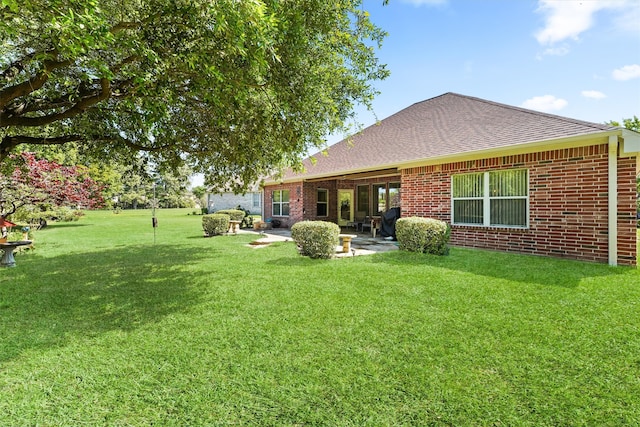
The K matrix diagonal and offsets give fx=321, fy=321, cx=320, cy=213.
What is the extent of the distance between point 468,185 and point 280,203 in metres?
12.2

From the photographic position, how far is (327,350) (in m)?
3.44

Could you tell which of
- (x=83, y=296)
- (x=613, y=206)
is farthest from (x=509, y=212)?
(x=83, y=296)

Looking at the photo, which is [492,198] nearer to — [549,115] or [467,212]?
[467,212]

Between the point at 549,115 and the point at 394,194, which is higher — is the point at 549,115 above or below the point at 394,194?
above

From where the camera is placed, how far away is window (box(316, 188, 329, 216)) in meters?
18.2

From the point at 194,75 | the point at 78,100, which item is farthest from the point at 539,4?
the point at 78,100

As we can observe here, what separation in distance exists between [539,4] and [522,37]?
1.20 meters

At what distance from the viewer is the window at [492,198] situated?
29.4 feet

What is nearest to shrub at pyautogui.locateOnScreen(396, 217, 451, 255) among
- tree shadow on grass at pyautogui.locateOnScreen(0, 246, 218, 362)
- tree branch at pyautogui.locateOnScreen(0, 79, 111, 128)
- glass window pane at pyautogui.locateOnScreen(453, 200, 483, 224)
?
glass window pane at pyautogui.locateOnScreen(453, 200, 483, 224)

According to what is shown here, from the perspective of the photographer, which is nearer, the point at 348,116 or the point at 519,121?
the point at 348,116

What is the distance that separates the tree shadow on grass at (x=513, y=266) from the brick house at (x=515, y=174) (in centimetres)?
71

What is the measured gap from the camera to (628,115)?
3050 centimetres

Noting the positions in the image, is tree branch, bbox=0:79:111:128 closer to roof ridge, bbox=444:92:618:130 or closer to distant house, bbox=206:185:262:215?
roof ridge, bbox=444:92:618:130

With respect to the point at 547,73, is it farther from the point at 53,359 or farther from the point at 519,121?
the point at 53,359
